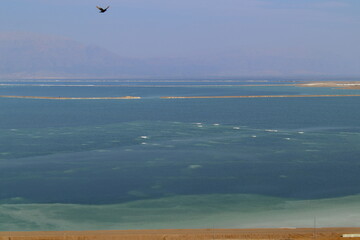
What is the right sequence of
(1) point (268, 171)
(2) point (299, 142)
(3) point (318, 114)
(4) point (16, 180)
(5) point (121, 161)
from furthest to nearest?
1. (3) point (318, 114)
2. (2) point (299, 142)
3. (5) point (121, 161)
4. (1) point (268, 171)
5. (4) point (16, 180)

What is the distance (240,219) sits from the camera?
23359 millimetres

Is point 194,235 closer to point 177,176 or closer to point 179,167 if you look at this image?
point 177,176

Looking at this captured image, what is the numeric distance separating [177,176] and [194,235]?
42.5 ft

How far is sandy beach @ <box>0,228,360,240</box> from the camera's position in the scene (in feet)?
61.9

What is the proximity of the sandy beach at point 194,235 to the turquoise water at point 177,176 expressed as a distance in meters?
2.39

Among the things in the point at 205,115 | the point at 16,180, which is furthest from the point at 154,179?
the point at 205,115

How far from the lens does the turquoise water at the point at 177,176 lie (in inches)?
944

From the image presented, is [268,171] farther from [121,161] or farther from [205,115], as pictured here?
[205,115]

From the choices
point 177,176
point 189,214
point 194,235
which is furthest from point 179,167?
point 194,235

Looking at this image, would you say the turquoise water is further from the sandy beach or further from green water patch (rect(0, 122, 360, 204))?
the sandy beach

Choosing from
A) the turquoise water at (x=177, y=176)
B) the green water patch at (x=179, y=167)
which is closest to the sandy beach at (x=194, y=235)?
the turquoise water at (x=177, y=176)

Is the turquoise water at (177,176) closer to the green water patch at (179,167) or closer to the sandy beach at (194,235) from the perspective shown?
the green water patch at (179,167)

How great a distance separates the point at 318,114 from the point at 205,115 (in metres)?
15.4

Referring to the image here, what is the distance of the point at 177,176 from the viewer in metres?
32.1
